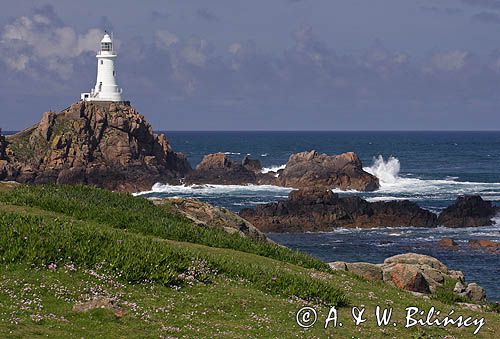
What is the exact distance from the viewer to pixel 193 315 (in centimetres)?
1623

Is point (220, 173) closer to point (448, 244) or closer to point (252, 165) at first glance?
point (252, 165)

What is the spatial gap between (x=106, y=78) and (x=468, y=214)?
6479cm

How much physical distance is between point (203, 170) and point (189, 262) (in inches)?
3600

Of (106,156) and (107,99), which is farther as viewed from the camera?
(107,99)

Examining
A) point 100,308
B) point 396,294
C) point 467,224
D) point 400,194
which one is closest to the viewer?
point 100,308

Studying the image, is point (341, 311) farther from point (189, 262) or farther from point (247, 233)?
point (247, 233)

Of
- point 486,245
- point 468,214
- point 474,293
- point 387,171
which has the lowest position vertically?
point 486,245

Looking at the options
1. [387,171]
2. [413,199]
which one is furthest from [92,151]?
[387,171]

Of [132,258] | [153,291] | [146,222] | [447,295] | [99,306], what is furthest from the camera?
[146,222]

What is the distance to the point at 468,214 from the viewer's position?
232 feet

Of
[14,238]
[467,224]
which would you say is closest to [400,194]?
[467,224]

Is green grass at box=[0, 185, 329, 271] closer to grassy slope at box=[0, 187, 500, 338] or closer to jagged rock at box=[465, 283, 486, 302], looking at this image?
grassy slope at box=[0, 187, 500, 338]

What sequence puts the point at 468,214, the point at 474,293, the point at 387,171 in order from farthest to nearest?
the point at 387,171 < the point at 468,214 < the point at 474,293

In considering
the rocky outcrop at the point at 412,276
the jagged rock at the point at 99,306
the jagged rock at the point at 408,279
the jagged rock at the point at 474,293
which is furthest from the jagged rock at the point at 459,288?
the jagged rock at the point at 99,306
